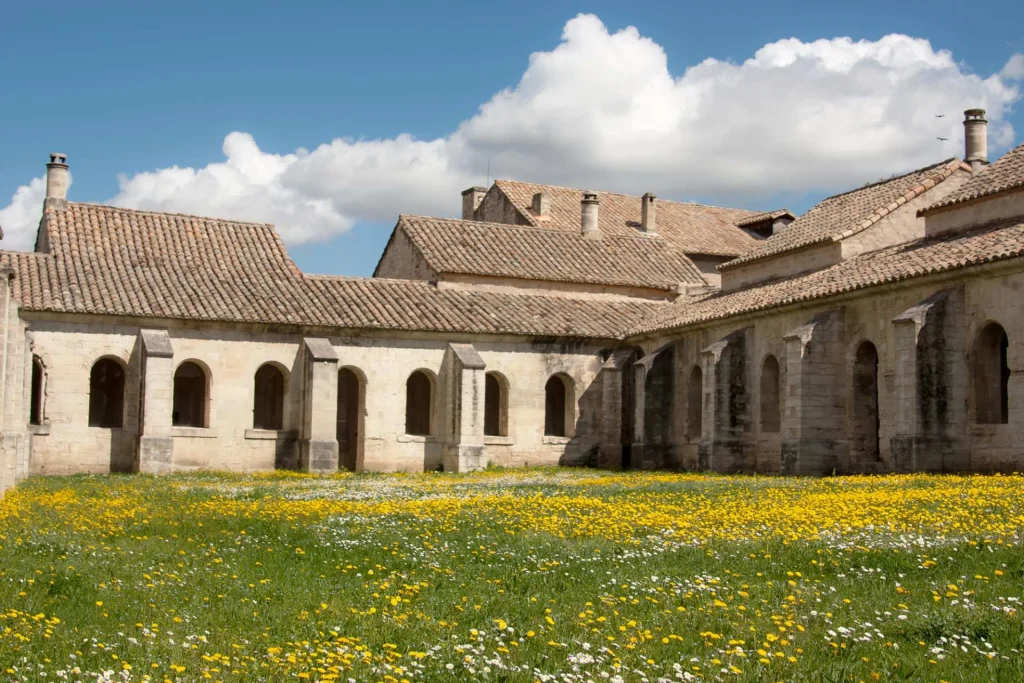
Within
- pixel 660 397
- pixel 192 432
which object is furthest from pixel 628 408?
pixel 192 432

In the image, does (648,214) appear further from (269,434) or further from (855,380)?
(855,380)

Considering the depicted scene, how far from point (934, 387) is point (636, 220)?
27.0 metres

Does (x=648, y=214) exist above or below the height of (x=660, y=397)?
above

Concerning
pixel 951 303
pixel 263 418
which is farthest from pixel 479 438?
pixel 951 303

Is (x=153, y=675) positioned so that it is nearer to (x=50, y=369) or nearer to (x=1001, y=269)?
(x=1001, y=269)

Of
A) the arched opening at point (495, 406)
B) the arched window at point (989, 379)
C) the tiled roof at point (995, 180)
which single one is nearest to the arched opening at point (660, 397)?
the arched opening at point (495, 406)

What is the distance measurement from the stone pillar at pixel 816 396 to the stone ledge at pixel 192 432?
1488 cm

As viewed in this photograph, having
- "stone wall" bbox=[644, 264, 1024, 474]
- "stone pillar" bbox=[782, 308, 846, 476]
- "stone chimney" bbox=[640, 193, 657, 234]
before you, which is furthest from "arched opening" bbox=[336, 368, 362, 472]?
"stone chimney" bbox=[640, 193, 657, 234]

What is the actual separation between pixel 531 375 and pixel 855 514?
20.7m

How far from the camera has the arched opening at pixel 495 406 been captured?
116 ft

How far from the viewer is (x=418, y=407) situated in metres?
38.5

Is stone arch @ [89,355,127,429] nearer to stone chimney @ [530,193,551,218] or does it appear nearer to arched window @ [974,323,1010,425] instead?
stone chimney @ [530,193,551,218]

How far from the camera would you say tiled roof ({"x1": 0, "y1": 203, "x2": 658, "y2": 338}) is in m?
31.5

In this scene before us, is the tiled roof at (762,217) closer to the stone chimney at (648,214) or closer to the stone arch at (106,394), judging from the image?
the stone chimney at (648,214)
